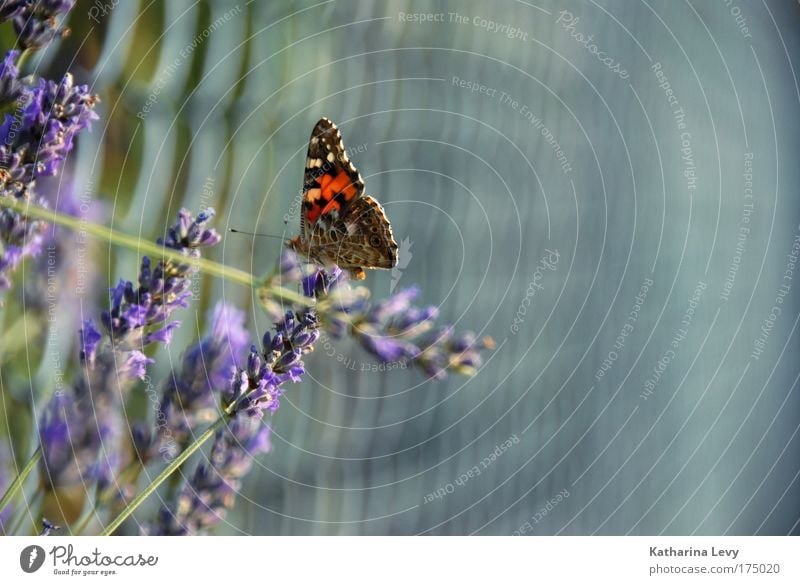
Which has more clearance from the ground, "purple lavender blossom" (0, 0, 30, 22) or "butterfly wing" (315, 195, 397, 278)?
"purple lavender blossom" (0, 0, 30, 22)

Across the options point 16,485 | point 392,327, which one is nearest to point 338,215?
point 392,327

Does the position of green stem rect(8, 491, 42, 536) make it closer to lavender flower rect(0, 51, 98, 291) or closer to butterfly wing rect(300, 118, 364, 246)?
lavender flower rect(0, 51, 98, 291)

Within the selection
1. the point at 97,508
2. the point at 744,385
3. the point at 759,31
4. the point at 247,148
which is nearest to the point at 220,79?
the point at 247,148

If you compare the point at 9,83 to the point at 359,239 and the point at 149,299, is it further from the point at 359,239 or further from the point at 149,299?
the point at 359,239

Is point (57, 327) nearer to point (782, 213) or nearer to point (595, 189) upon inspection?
point (595, 189)

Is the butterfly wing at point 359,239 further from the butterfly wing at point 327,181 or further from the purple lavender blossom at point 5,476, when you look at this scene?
the purple lavender blossom at point 5,476
